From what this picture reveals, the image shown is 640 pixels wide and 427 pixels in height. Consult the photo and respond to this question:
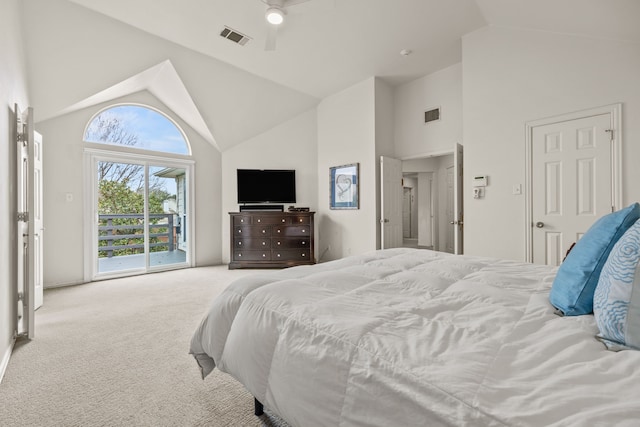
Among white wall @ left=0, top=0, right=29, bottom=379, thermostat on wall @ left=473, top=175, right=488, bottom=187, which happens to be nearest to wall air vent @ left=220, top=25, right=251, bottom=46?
white wall @ left=0, top=0, right=29, bottom=379

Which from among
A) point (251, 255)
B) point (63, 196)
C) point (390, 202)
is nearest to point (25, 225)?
point (63, 196)

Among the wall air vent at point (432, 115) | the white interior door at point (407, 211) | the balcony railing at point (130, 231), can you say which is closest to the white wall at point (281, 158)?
→ the balcony railing at point (130, 231)

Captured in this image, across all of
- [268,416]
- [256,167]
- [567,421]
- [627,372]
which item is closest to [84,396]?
[268,416]

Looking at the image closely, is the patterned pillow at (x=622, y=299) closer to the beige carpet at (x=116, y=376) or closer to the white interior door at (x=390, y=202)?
the beige carpet at (x=116, y=376)

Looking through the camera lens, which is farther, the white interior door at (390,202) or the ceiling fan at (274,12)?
the white interior door at (390,202)

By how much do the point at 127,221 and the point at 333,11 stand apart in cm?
432

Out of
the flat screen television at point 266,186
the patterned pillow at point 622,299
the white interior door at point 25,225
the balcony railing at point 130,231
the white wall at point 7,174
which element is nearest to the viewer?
the patterned pillow at point 622,299

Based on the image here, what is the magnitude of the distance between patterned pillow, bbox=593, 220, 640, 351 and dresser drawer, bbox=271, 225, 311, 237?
461 cm

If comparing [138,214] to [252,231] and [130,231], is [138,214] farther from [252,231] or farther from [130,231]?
[252,231]

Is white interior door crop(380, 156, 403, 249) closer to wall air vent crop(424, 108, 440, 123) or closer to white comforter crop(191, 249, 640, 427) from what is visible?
wall air vent crop(424, 108, 440, 123)

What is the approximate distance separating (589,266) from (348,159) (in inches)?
182

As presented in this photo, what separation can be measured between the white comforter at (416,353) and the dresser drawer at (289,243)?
3.81 m

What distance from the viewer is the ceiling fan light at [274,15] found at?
308 cm

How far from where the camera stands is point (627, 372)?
25.2 inches
